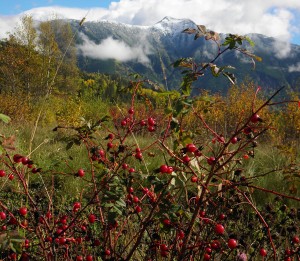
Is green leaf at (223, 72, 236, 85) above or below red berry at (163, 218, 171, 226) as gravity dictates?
above

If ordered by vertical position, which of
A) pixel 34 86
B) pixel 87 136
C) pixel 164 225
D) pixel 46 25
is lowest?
pixel 34 86

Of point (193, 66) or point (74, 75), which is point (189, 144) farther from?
point (74, 75)

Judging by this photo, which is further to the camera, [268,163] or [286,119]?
[286,119]

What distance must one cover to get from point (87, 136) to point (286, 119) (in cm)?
1551

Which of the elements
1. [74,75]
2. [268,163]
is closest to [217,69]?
[268,163]

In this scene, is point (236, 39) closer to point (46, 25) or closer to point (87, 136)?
point (87, 136)

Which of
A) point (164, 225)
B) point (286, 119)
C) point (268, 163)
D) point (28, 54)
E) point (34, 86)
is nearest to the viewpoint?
point (164, 225)

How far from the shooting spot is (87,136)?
6.19 ft

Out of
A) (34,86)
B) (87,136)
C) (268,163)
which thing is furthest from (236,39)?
(34,86)

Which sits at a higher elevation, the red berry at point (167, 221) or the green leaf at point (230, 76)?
the green leaf at point (230, 76)

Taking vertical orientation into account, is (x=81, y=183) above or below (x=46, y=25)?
below

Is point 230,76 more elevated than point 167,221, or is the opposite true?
point 230,76

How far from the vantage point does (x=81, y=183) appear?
5.61 meters

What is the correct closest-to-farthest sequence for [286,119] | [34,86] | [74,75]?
[286,119], [34,86], [74,75]
